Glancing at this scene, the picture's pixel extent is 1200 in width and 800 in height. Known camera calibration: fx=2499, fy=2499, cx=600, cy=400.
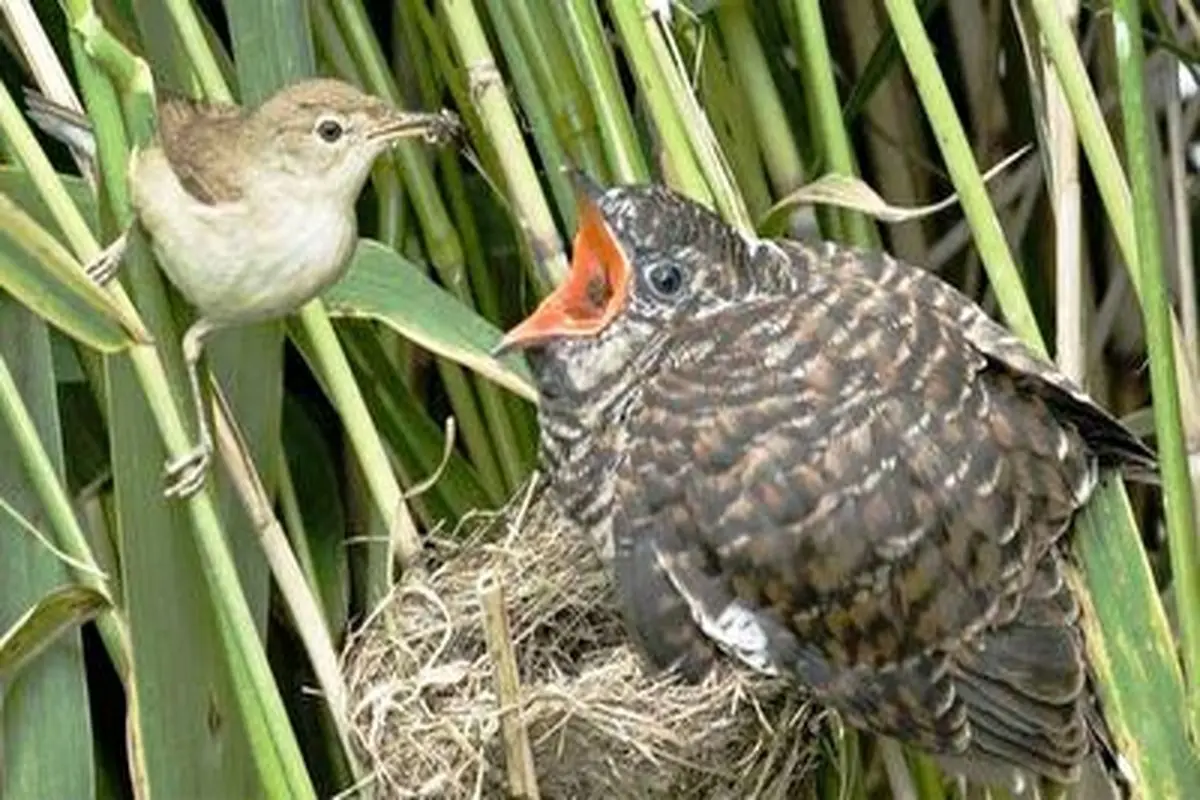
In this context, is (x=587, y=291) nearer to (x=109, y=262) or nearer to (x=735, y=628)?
(x=735, y=628)

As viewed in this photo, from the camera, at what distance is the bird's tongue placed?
1.24m

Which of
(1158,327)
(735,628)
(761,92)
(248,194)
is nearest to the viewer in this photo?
(1158,327)

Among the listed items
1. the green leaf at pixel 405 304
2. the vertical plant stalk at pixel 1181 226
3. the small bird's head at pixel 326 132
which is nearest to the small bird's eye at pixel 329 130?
the small bird's head at pixel 326 132

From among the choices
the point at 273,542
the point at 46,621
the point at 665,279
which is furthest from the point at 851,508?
the point at 46,621

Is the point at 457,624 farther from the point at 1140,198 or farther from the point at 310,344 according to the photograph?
the point at 1140,198

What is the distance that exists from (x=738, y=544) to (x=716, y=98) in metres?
0.30

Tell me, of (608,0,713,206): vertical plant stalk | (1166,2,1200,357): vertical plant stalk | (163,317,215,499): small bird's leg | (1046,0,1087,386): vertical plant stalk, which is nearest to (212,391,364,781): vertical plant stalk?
(163,317,215,499): small bird's leg

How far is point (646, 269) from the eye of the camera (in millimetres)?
1266

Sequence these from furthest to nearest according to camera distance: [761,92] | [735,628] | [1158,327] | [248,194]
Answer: [761,92], [735,628], [248,194], [1158,327]

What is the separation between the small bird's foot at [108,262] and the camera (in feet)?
3.39

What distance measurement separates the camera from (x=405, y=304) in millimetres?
1203

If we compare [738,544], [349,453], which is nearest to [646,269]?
[738,544]

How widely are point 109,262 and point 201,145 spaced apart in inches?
3.3

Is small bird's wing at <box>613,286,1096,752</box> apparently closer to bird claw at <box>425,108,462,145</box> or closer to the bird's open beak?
the bird's open beak
